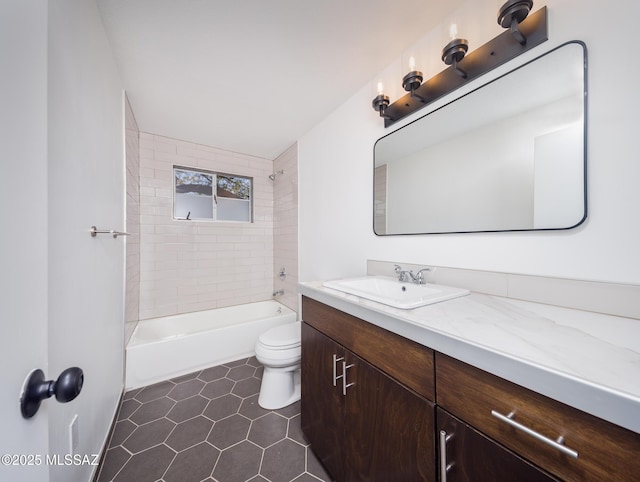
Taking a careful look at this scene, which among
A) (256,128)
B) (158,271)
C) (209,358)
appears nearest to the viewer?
(209,358)

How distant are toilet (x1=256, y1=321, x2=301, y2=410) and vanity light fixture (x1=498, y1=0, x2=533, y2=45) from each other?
1982 millimetres

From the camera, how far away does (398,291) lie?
4.18 ft

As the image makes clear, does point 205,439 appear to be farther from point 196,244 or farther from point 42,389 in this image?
point 196,244

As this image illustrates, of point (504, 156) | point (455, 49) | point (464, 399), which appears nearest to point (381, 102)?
point (455, 49)

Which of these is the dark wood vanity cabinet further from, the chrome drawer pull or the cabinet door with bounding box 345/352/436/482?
the chrome drawer pull

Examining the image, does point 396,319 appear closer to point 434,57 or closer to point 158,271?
point 434,57

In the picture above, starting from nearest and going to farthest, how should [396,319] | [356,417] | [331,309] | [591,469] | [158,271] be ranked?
[591,469]
[396,319]
[356,417]
[331,309]
[158,271]

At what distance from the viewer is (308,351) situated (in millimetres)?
1294

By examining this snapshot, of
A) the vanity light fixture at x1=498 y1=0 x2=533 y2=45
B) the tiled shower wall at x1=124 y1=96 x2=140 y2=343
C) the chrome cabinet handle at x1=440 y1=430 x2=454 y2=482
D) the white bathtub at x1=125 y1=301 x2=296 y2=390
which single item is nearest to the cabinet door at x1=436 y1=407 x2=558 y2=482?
the chrome cabinet handle at x1=440 y1=430 x2=454 y2=482

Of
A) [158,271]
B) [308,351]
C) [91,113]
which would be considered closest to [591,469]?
[308,351]

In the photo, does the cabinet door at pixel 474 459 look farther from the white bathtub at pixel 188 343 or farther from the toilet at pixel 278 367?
the white bathtub at pixel 188 343

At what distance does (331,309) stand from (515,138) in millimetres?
1087

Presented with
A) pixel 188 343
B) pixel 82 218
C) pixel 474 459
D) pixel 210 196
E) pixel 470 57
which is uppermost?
pixel 470 57

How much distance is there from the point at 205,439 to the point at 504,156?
2.21 metres
